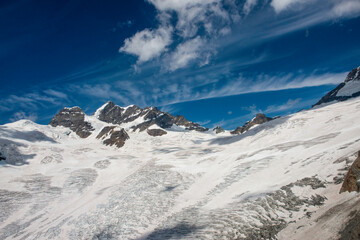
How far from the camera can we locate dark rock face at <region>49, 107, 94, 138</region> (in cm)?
17024

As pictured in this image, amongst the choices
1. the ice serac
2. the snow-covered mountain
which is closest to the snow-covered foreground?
the snow-covered mountain

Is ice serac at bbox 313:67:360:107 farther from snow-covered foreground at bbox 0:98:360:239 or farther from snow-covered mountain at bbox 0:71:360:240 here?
snow-covered foreground at bbox 0:98:360:239

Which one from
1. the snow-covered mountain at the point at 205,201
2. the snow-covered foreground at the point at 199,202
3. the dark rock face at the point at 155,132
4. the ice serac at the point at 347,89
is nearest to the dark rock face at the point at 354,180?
the snow-covered mountain at the point at 205,201

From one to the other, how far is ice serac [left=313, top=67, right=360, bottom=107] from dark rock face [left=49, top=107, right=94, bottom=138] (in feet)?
654

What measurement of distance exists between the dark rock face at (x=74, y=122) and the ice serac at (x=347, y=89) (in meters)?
199

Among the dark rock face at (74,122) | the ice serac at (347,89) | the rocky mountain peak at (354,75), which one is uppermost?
the dark rock face at (74,122)

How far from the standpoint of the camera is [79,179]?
4356cm

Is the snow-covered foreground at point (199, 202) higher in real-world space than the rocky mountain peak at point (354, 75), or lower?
lower

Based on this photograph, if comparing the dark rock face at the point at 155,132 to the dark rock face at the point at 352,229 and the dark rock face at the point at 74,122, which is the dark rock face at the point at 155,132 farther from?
the dark rock face at the point at 352,229

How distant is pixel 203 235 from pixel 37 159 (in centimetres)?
7465

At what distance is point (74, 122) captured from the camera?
187 metres

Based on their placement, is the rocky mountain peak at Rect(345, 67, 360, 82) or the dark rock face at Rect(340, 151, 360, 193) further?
the rocky mountain peak at Rect(345, 67, 360, 82)

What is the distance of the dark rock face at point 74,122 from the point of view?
559ft

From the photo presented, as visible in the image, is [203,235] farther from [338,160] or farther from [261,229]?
[338,160]
